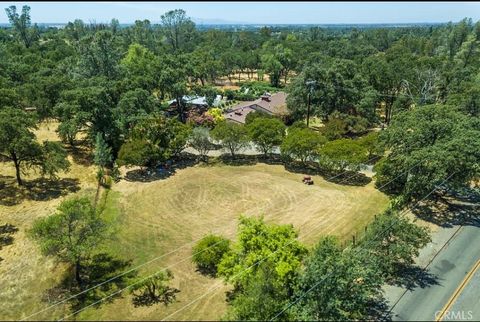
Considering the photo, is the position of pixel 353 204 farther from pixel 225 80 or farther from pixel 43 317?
pixel 225 80

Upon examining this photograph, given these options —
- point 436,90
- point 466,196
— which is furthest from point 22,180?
point 436,90

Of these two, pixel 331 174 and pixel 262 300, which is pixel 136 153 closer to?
pixel 331 174

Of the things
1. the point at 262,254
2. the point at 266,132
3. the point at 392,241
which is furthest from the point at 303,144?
the point at 262,254

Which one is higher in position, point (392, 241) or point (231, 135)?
point (231, 135)

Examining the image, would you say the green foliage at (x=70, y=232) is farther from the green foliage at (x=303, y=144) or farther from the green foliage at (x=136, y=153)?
the green foliage at (x=303, y=144)

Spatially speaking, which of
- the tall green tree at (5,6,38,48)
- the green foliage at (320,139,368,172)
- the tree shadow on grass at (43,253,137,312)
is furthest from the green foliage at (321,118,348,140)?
the tall green tree at (5,6,38,48)

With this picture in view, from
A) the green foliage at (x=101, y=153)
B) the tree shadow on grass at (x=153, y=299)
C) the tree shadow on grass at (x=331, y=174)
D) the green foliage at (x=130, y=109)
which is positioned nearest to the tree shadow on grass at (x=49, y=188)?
the green foliage at (x=101, y=153)
